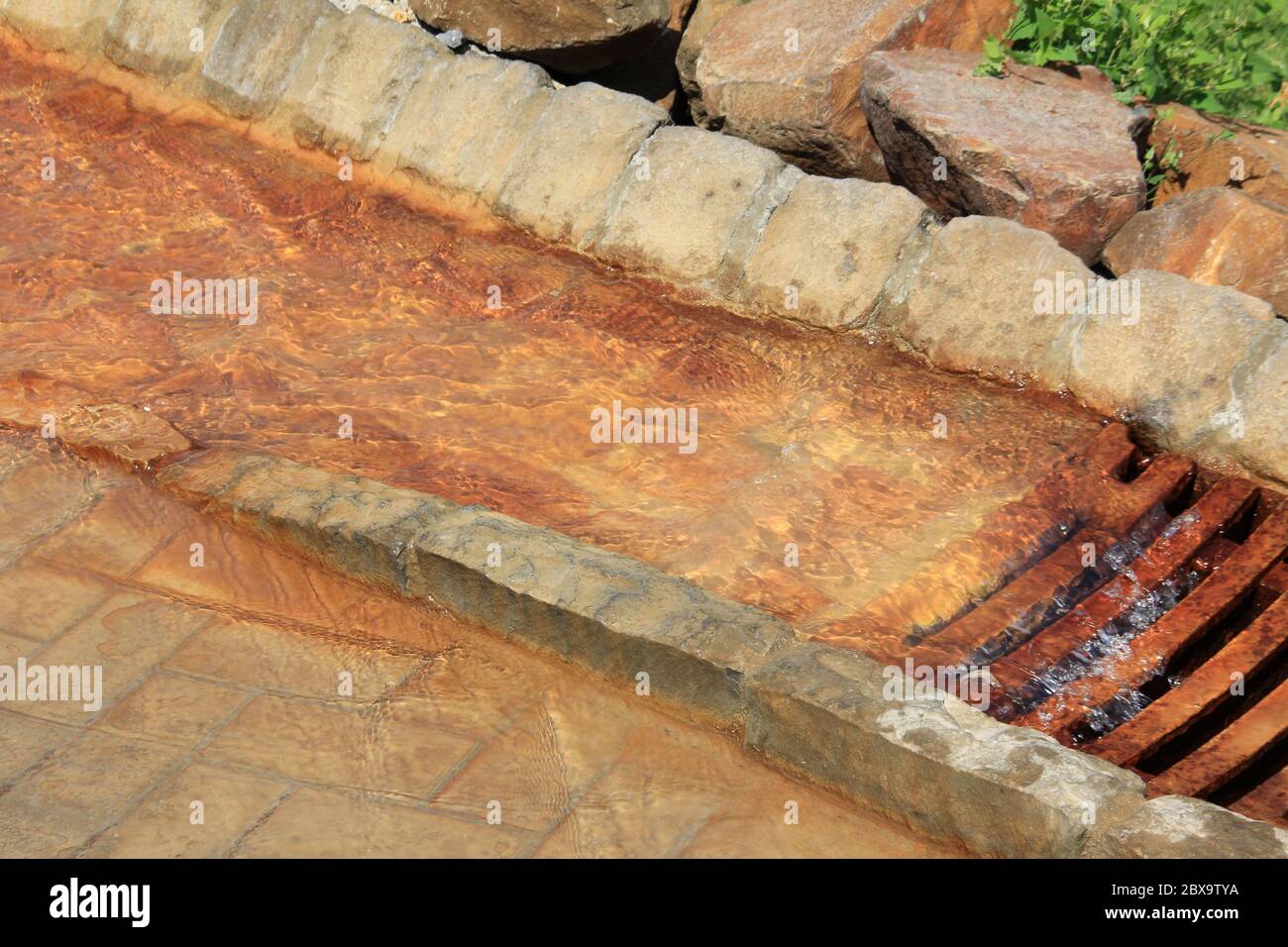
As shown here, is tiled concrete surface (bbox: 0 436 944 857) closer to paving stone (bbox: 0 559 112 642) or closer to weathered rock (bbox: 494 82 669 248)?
paving stone (bbox: 0 559 112 642)

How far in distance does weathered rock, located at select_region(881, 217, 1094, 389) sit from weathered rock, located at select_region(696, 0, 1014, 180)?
3.97ft

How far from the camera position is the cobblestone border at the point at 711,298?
11.7 feet

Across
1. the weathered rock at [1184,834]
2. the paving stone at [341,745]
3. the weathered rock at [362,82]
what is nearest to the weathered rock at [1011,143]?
the weathered rock at [362,82]

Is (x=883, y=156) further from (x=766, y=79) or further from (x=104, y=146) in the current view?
(x=104, y=146)

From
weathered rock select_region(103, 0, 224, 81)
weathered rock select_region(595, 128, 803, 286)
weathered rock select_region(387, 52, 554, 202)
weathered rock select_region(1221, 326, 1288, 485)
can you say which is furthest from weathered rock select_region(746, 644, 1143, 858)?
weathered rock select_region(103, 0, 224, 81)

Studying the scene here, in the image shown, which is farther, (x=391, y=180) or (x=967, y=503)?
(x=391, y=180)

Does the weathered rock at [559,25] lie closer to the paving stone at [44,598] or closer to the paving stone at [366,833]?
the paving stone at [44,598]

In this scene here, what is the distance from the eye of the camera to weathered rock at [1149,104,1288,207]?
6.31 metres

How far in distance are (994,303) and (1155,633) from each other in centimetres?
146

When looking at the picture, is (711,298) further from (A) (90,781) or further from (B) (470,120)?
(A) (90,781)

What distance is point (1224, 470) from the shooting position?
4.91 m
